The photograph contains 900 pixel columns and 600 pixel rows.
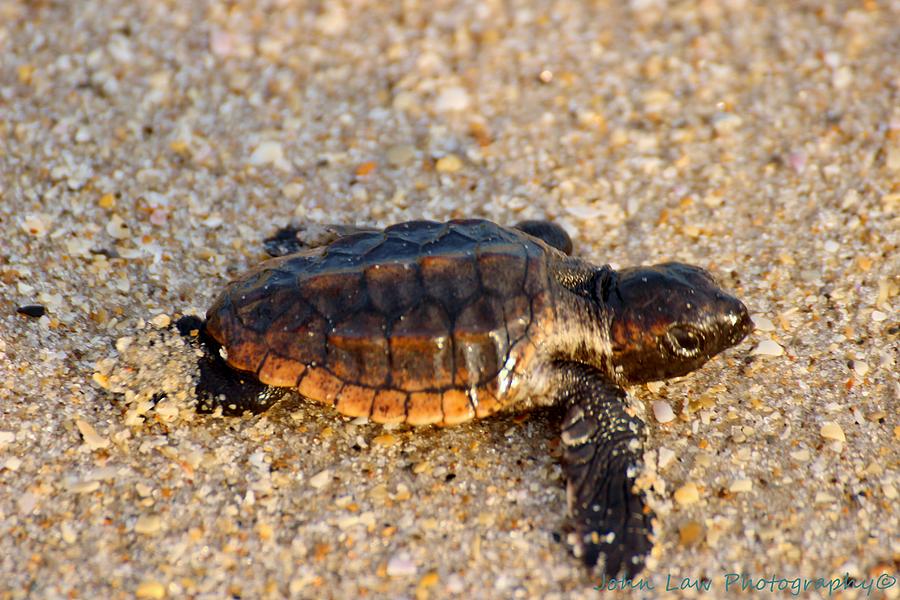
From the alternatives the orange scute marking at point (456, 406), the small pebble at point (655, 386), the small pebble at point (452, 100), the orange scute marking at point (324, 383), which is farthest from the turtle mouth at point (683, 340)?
the small pebble at point (452, 100)

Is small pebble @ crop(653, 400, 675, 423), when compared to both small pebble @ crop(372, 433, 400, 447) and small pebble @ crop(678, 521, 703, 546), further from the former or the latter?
small pebble @ crop(372, 433, 400, 447)

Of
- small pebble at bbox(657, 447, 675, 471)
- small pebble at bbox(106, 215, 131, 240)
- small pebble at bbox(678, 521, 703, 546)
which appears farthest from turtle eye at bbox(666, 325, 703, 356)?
small pebble at bbox(106, 215, 131, 240)

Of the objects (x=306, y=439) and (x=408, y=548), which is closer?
(x=408, y=548)

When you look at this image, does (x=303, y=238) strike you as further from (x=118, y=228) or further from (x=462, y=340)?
(x=462, y=340)

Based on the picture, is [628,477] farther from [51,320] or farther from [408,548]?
[51,320]

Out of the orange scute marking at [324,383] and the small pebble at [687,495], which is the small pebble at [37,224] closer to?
the orange scute marking at [324,383]

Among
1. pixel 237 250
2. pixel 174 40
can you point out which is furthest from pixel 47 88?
pixel 237 250
